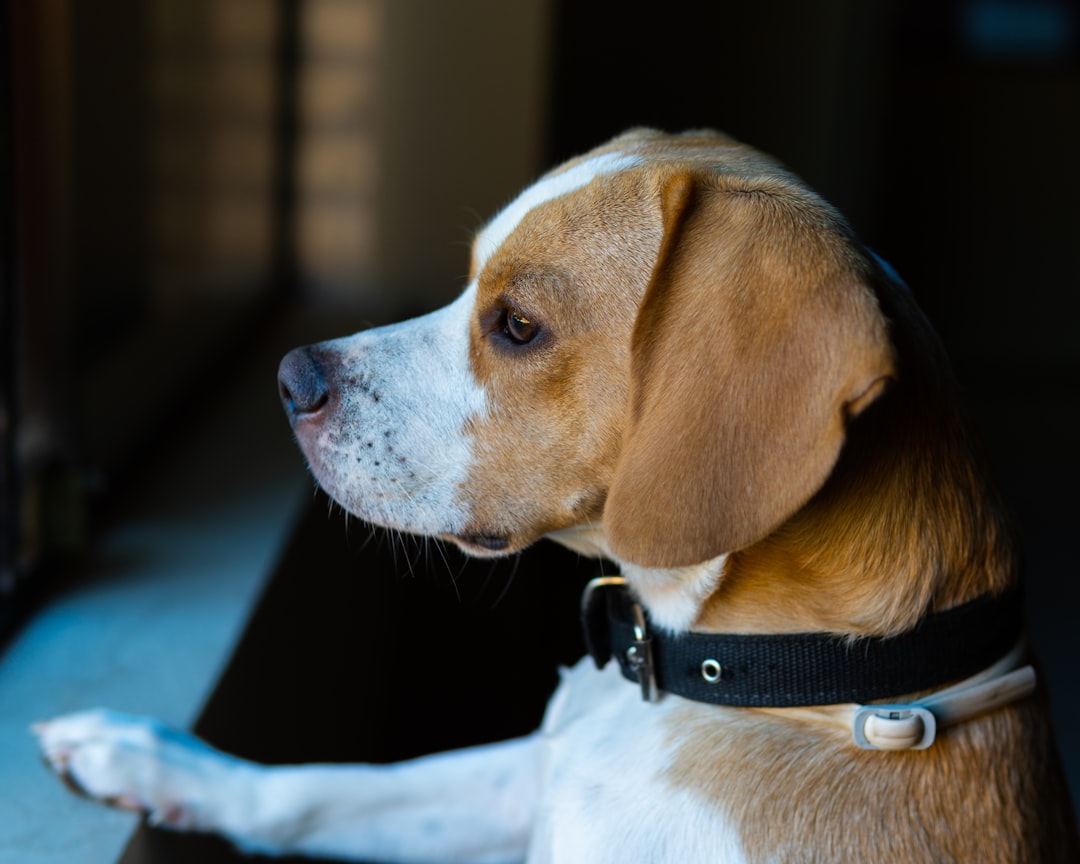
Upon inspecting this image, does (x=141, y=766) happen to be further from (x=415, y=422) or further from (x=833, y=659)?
(x=833, y=659)

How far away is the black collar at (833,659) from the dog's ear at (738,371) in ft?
0.49

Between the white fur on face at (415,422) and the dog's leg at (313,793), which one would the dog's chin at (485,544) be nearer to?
the white fur on face at (415,422)

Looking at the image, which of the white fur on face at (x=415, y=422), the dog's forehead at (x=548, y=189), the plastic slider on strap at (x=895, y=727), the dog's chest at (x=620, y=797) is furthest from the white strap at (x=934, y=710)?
the dog's forehead at (x=548, y=189)

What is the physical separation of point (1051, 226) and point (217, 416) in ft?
14.3

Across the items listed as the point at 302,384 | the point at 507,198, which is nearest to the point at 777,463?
the point at 302,384

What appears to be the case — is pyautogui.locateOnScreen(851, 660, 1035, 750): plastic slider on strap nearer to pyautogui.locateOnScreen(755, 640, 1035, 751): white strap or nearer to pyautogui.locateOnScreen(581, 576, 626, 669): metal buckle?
pyautogui.locateOnScreen(755, 640, 1035, 751): white strap

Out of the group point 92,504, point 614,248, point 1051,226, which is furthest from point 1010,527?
point 1051,226

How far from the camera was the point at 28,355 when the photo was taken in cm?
169

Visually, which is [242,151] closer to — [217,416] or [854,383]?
[217,416]

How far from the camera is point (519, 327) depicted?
49.1 inches

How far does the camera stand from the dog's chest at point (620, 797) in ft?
3.70

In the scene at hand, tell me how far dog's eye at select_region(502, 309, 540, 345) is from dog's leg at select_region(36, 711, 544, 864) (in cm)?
57

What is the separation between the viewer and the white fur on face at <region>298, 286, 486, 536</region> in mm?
1281

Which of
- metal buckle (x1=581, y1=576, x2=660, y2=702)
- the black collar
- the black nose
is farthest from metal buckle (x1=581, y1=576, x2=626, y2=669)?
the black nose
